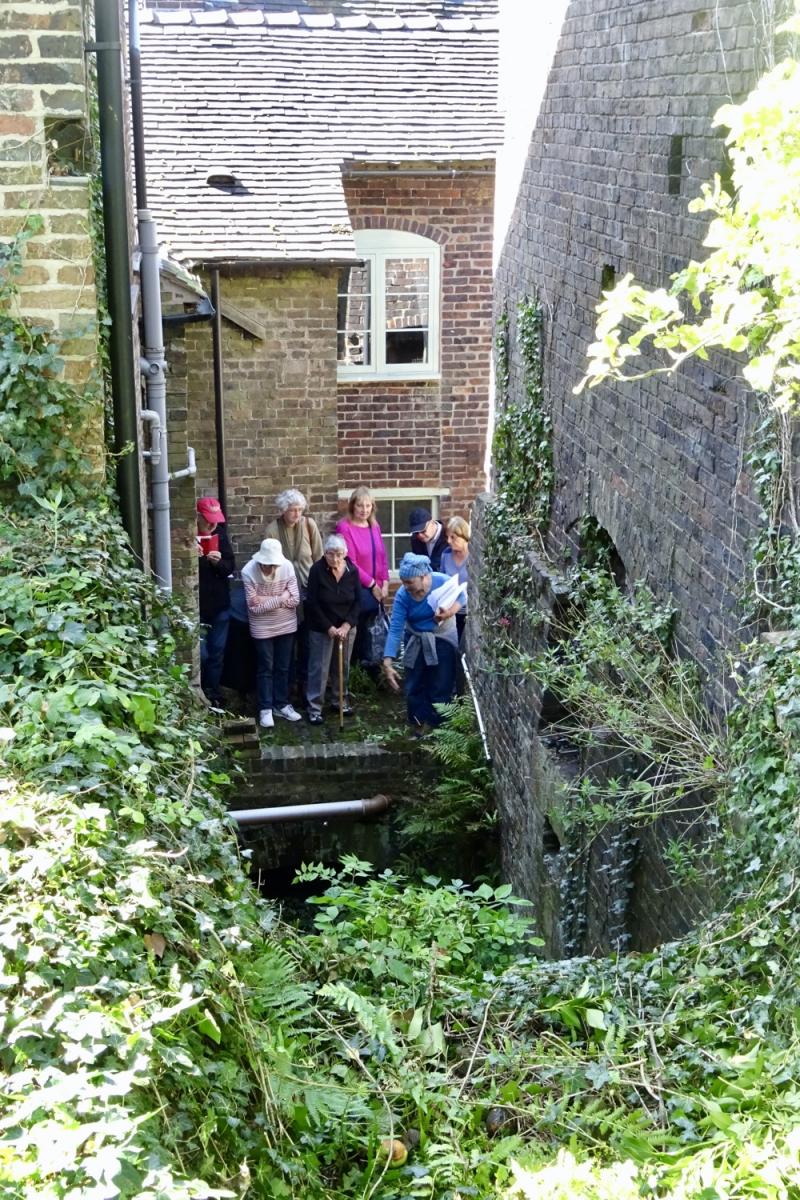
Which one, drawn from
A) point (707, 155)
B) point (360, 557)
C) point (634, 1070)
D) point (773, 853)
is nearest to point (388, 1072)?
point (634, 1070)

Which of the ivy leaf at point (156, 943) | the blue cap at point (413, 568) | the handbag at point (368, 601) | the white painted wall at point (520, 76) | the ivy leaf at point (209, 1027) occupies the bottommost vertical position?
the handbag at point (368, 601)

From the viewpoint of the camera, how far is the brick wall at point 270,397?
47.9 ft

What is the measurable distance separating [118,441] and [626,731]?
3242mm

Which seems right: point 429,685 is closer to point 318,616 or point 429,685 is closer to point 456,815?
point 318,616

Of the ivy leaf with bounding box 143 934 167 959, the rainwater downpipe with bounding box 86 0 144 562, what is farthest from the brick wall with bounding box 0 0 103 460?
the ivy leaf with bounding box 143 934 167 959

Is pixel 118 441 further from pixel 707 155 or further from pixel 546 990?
pixel 546 990

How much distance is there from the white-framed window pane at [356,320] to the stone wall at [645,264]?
21.7 feet

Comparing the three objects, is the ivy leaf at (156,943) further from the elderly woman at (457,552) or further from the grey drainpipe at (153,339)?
the elderly woman at (457,552)

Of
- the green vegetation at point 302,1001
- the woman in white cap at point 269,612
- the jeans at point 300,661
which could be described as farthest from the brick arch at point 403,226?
the green vegetation at point 302,1001

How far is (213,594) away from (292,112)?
22.7 ft

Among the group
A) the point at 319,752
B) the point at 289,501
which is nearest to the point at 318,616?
the point at 319,752

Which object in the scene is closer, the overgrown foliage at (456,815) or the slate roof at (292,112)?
the overgrown foliage at (456,815)

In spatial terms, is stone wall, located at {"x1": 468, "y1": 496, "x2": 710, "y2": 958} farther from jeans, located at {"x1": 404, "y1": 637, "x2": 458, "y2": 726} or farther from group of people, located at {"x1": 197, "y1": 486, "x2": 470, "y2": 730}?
group of people, located at {"x1": 197, "y1": 486, "x2": 470, "y2": 730}

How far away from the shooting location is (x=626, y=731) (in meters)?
6.23
